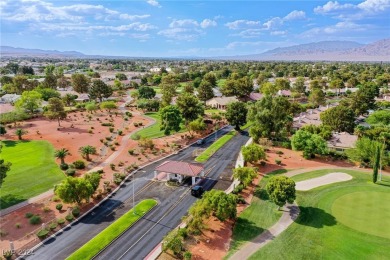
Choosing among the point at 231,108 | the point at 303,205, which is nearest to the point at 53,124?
the point at 231,108

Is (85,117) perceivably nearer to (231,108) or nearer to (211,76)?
(231,108)

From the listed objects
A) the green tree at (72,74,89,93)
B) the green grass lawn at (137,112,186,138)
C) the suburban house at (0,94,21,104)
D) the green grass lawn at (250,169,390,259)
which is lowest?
the green grass lawn at (250,169,390,259)

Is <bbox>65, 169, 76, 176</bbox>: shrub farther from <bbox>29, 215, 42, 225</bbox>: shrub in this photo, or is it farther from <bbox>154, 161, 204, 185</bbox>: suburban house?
<bbox>154, 161, 204, 185</bbox>: suburban house

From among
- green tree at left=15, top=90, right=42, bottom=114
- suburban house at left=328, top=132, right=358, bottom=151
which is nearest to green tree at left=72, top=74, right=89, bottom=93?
green tree at left=15, top=90, right=42, bottom=114

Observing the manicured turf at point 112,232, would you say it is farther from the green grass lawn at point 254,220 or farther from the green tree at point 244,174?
the green tree at point 244,174

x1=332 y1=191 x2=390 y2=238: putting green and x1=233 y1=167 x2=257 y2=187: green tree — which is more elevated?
x1=233 y1=167 x2=257 y2=187: green tree

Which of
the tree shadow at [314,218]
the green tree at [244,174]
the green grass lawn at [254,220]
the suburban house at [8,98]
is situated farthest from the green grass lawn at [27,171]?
the suburban house at [8,98]
